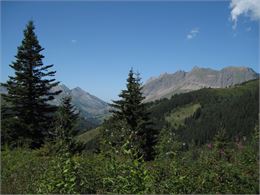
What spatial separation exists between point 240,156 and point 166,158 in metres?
2.50

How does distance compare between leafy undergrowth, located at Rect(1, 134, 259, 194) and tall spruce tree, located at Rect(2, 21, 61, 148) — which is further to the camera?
tall spruce tree, located at Rect(2, 21, 61, 148)

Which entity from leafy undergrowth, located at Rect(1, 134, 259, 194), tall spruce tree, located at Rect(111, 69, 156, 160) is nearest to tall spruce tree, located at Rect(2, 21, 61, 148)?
tall spruce tree, located at Rect(111, 69, 156, 160)

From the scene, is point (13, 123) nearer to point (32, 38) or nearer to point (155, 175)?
point (32, 38)

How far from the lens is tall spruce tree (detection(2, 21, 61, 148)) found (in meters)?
35.8

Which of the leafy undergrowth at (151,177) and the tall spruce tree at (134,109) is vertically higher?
the tall spruce tree at (134,109)

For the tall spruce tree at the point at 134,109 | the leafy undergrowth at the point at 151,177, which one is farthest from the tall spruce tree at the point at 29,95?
the leafy undergrowth at the point at 151,177

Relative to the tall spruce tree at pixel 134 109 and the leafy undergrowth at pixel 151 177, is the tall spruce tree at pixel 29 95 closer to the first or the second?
the tall spruce tree at pixel 134 109

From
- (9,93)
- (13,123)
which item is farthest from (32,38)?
(13,123)

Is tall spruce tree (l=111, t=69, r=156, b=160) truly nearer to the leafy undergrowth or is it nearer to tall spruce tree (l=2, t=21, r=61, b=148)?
tall spruce tree (l=2, t=21, r=61, b=148)

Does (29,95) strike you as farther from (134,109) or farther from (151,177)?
(151,177)

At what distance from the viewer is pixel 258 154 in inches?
383

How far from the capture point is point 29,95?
121 feet

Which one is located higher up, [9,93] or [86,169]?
[9,93]

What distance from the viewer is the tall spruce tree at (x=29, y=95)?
117ft
